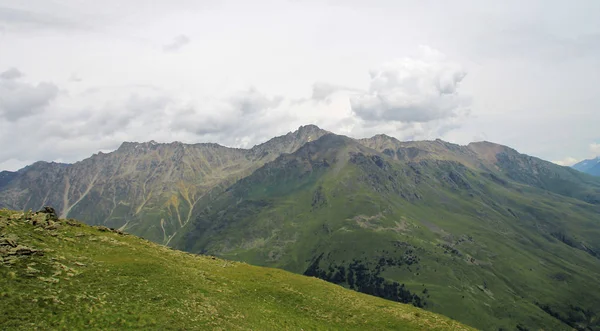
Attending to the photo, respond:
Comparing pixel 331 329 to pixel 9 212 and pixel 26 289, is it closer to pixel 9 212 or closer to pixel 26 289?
pixel 26 289

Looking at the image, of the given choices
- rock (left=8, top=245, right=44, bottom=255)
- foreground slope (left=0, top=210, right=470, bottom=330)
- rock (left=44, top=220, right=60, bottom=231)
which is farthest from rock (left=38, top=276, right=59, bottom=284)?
rock (left=44, top=220, right=60, bottom=231)

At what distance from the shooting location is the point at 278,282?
61562 millimetres

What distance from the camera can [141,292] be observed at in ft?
142

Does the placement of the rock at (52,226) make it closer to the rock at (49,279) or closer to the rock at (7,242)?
the rock at (7,242)

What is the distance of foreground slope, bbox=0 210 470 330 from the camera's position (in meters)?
35.2

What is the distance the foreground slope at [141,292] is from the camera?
115ft

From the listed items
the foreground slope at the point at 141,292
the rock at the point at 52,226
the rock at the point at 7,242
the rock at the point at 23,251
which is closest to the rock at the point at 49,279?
the foreground slope at the point at 141,292

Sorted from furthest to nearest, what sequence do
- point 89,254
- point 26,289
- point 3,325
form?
point 89,254, point 26,289, point 3,325

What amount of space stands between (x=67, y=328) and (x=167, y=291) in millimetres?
13878

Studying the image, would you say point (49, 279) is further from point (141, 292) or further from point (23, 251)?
point (141, 292)

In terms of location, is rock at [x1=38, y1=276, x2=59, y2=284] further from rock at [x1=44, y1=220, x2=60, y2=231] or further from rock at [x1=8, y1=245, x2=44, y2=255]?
rock at [x1=44, y1=220, x2=60, y2=231]

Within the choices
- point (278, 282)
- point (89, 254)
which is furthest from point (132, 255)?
point (278, 282)

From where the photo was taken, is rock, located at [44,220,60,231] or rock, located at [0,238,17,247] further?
rock, located at [44,220,60,231]

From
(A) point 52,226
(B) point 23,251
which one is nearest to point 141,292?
(B) point 23,251
